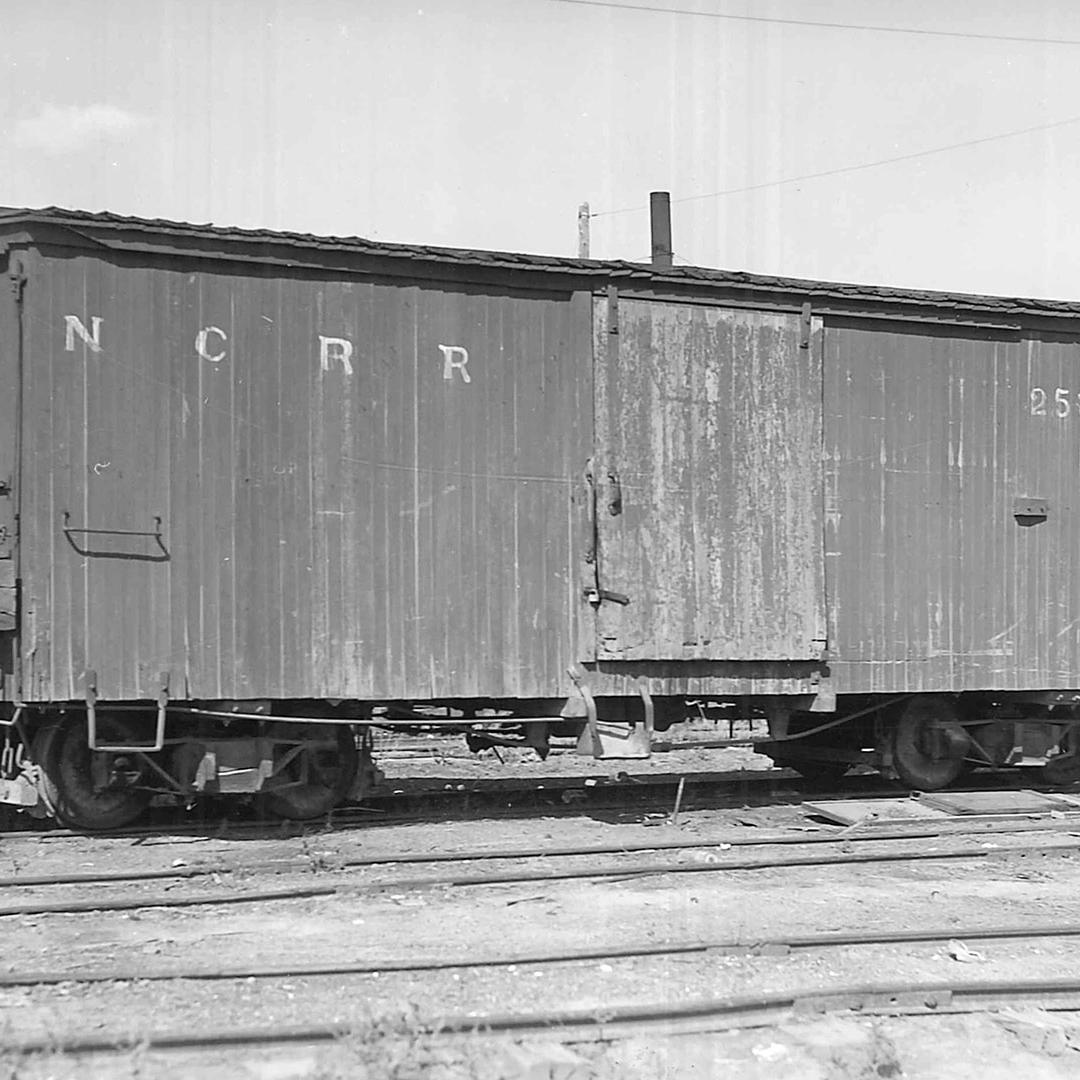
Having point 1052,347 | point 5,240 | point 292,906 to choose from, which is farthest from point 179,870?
point 1052,347

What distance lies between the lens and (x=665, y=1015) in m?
5.37

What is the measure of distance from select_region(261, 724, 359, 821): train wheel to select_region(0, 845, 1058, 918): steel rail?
2.03 meters

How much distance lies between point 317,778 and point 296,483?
2.41 meters

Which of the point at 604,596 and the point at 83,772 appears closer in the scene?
the point at 83,772

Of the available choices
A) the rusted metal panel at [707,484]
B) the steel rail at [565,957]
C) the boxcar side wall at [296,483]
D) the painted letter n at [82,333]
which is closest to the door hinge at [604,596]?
the rusted metal panel at [707,484]

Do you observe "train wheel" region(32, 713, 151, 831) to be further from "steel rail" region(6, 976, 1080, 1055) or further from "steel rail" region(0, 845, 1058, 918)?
"steel rail" region(6, 976, 1080, 1055)

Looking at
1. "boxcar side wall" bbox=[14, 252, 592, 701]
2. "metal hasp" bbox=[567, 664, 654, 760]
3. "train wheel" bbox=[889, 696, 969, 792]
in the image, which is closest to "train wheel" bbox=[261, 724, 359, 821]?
"boxcar side wall" bbox=[14, 252, 592, 701]

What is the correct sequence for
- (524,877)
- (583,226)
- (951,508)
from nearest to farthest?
(524,877) < (951,508) < (583,226)

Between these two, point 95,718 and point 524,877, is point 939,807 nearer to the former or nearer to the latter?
point 524,877

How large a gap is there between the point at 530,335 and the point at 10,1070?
6750mm

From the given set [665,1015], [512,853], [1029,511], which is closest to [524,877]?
[512,853]

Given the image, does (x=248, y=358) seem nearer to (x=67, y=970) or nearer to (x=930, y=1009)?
(x=67, y=970)

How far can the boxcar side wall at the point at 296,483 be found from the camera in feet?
29.9

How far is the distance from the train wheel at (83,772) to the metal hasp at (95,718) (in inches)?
8.7
